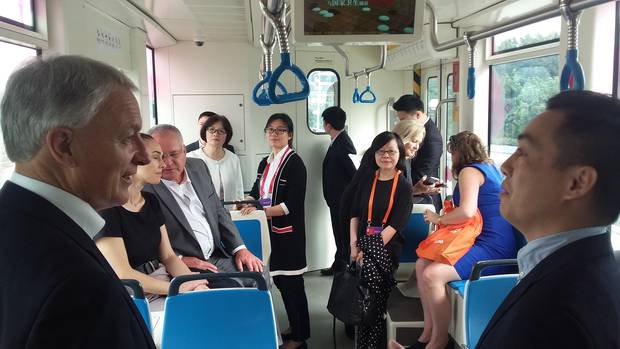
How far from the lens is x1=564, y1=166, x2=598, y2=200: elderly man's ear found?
0.94m

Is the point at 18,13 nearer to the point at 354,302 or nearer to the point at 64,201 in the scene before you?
the point at 64,201

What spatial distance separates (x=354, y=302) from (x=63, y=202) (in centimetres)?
245

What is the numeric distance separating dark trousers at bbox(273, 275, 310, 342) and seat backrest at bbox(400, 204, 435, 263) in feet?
2.65

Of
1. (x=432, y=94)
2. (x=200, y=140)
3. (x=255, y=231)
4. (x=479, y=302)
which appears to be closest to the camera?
(x=479, y=302)

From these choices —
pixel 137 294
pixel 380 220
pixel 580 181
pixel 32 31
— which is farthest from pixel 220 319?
pixel 32 31

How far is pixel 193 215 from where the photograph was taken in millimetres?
2426

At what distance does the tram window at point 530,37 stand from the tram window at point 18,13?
273cm

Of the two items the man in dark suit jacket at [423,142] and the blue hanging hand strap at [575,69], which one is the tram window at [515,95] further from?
the blue hanging hand strap at [575,69]

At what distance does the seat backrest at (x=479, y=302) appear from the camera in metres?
2.15

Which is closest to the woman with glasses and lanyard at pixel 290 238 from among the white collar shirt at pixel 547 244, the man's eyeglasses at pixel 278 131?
the man's eyeglasses at pixel 278 131

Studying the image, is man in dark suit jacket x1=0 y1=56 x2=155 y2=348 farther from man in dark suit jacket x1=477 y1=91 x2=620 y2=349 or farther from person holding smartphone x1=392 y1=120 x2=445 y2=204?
person holding smartphone x1=392 y1=120 x2=445 y2=204

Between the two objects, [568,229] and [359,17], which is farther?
[359,17]

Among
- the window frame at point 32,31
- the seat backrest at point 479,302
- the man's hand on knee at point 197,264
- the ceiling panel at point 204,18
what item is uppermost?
the ceiling panel at point 204,18

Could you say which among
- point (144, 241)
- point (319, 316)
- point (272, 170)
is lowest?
point (319, 316)
